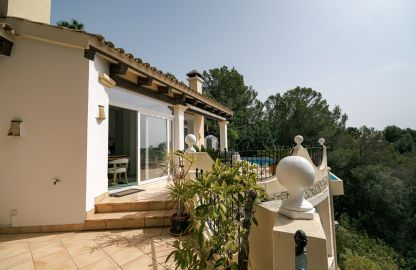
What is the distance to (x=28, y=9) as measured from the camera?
4.96 metres

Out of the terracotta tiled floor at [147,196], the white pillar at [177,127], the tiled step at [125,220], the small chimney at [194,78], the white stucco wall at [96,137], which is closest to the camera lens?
the tiled step at [125,220]

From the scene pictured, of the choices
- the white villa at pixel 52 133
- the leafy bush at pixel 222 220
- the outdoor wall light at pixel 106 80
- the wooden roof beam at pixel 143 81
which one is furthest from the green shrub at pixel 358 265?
the outdoor wall light at pixel 106 80

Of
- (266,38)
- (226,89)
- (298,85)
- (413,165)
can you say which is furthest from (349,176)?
(266,38)

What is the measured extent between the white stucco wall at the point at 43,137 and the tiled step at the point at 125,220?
30 cm

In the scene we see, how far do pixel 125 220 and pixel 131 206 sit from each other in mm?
478

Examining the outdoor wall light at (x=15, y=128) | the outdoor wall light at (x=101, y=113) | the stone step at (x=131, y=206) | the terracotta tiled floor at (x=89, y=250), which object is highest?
the outdoor wall light at (x=101, y=113)

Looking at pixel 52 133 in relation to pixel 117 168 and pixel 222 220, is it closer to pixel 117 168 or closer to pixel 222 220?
pixel 117 168

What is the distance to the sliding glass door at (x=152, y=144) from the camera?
7.02 meters

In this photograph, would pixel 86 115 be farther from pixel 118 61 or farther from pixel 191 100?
pixel 191 100

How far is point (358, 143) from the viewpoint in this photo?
82.5 ft

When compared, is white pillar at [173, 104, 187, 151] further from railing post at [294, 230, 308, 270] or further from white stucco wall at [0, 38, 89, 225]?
railing post at [294, 230, 308, 270]

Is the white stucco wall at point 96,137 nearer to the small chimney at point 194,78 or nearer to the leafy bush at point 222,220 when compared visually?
the leafy bush at point 222,220

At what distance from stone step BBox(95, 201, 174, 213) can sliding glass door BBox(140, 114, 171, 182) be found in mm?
2014

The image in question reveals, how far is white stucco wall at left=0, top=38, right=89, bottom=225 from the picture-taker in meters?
4.17
